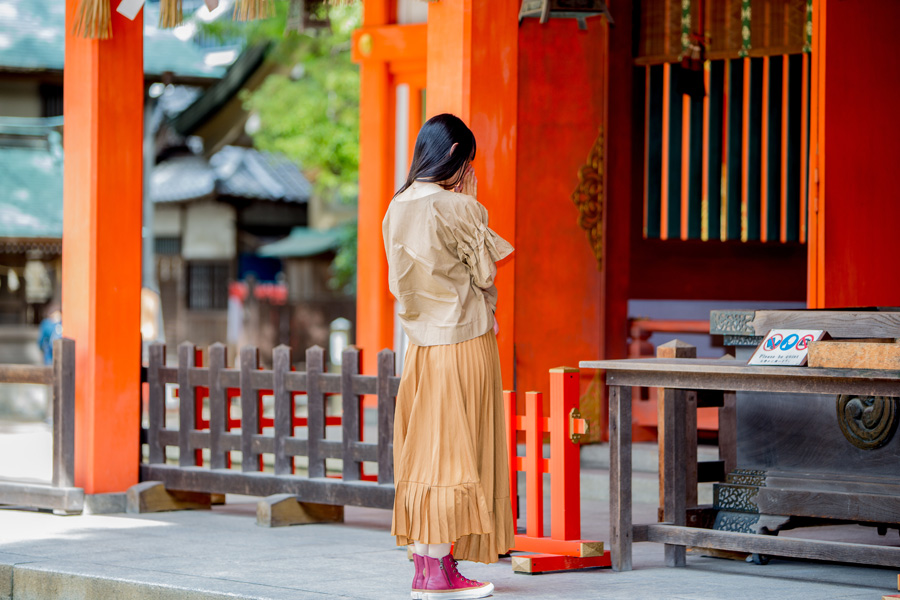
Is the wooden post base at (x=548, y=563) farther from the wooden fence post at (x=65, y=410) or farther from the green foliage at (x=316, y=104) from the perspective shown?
the green foliage at (x=316, y=104)

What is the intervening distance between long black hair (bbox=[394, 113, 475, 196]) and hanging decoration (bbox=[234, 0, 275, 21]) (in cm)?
197

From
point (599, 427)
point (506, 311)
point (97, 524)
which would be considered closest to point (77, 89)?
point (97, 524)

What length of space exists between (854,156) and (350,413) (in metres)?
3.17

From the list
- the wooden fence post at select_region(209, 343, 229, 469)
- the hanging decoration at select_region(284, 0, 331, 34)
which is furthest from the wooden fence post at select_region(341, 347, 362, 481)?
the hanging decoration at select_region(284, 0, 331, 34)

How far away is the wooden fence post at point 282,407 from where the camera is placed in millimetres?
6891

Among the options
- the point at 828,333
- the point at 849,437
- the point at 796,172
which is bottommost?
the point at 849,437

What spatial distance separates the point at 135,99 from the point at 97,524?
8.35ft

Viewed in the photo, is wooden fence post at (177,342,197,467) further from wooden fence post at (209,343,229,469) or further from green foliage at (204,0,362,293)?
green foliage at (204,0,362,293)

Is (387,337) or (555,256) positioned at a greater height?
(555,256)

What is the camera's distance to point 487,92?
598 cm

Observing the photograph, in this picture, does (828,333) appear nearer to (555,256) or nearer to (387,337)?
(555,256)

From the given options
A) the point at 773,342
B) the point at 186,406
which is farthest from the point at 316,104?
the point at 773,342

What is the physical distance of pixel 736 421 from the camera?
19.6 feet

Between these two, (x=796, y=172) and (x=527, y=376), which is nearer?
(x=527, y=376)
